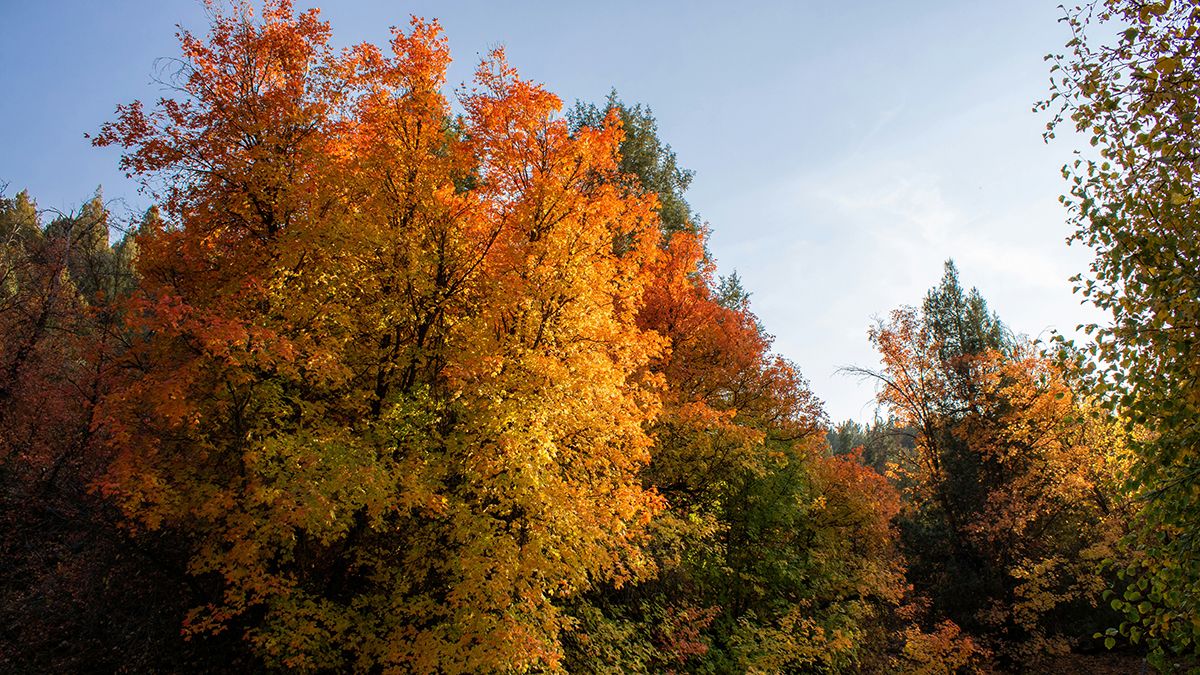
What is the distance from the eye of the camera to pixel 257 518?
9734 millimetres

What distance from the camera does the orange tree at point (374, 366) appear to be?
990cm

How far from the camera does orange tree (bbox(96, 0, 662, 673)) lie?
9.90 meters

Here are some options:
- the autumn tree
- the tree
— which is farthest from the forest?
the autumn tree

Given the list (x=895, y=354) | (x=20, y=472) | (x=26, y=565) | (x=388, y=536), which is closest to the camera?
(x=388, y=536)

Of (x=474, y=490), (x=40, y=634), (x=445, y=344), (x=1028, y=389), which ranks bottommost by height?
(x=40, y=634)

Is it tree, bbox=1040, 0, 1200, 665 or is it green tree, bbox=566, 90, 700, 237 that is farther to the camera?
green tree, bbox=566, 90, 700, 237

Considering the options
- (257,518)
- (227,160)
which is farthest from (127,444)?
(227,160)

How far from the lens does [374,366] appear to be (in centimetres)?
1184

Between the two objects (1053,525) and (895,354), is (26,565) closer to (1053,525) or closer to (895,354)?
(895,354)

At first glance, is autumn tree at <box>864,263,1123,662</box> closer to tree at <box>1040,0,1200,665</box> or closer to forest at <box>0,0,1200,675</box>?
forest at <box>0,0,1200,675</box>

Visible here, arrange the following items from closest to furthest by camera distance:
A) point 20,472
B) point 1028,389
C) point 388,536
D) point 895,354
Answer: point 388,536 < point 20,472 < point 1028,389 < point 895,354

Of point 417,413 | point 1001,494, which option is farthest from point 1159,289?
point 1001,494

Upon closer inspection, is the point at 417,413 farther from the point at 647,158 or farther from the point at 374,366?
the point at 647,158

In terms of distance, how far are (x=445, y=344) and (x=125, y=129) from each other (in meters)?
6.93
